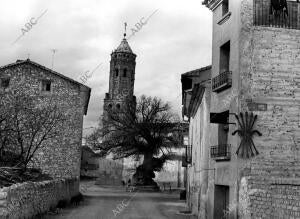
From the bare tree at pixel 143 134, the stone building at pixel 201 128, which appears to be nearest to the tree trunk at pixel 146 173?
the bare tree at pixel 143 134

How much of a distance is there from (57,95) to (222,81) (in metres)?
18.0

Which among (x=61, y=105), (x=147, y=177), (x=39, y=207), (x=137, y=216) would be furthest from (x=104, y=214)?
(x=147, y=177)

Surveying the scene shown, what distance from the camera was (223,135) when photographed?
1424cm

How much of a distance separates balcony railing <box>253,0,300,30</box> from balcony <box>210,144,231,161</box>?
381 cm

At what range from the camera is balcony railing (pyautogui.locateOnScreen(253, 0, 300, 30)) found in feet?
40.9

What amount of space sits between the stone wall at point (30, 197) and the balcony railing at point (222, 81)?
23.2ft

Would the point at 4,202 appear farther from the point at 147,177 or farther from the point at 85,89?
the point at 147,177

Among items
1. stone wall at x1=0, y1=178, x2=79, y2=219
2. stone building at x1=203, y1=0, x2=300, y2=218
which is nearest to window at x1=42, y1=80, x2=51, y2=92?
stone wall at x1=0, y1=178, x2=79, y2=219

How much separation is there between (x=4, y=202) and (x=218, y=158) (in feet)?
21.2

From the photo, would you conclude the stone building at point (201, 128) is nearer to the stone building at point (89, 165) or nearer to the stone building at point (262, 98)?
the stone building at point (262, 98)

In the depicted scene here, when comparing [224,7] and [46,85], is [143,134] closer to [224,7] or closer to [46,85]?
[46,85]

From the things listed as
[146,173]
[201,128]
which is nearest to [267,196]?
[201,128]

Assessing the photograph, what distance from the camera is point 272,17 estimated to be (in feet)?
41.1

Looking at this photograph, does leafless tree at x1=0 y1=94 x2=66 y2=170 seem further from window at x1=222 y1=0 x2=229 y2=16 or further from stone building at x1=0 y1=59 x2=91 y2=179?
window at x1=222 y1=0 x2=229 y2=16
